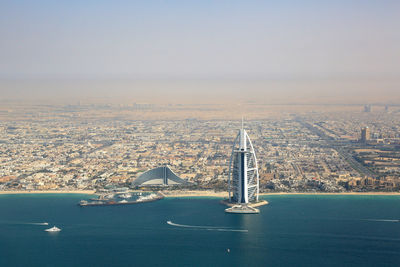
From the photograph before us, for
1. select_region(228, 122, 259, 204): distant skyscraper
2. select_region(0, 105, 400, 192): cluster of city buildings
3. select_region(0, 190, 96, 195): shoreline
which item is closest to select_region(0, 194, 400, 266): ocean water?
select_region(228, 122, 259, 204): distant skyscraper

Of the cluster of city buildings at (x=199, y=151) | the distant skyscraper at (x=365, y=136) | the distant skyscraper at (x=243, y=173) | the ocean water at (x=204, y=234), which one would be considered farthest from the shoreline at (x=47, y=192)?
the distant skyscraper at (x=365, y=136)

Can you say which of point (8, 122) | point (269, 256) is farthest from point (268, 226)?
point (8, 122)

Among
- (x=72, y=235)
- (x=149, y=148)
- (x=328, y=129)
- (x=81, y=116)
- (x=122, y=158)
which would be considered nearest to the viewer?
(x=72, y=235)

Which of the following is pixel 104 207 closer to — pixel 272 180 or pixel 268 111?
pixel 272 180

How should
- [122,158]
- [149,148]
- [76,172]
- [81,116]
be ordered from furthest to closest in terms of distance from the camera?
[81,116], [149,148], [122,158], [76,172]

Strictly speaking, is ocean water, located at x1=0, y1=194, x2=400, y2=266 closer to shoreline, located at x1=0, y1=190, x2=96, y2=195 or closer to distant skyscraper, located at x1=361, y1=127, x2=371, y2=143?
shoreline, located at x1=0, y1=190, x2=96, y2=195

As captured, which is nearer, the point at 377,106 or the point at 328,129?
the point at 328,129

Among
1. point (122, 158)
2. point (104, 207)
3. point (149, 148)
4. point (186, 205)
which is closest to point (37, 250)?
point (104, 207)
